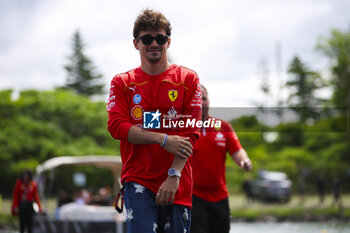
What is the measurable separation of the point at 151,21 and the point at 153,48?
0.55 ft

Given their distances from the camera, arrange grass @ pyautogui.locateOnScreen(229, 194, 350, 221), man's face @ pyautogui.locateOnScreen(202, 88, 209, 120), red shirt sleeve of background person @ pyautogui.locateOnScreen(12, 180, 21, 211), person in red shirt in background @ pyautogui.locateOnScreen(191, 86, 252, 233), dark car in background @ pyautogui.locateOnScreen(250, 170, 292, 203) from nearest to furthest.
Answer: man's face @ pyautogui.locateOnScreen(202, 88, 209, 120) → person in red shirt in background @ pyautogui.locateOnScreen(191, 86, 252, 233) → red shirt sleeve of background person @ pyautogui.locateOnScreen(12, 180, 21, 211) → grass @ pyautogui.locateOnScreen(229, 194, 350, 221) → dark car in background @ pyautogui.locateOnScreen(250, 170, 292, 203)

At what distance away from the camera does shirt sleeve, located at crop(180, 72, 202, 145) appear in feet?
11.7

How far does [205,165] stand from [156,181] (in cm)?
230

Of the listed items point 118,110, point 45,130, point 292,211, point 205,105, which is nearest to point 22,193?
point 205,105

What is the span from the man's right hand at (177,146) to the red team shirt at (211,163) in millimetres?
2337

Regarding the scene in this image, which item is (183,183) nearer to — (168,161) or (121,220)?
(168,161)

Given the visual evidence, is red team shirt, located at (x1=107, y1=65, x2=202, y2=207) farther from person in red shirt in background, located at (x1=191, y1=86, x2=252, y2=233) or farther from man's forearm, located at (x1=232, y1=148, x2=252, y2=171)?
man's forearm, located at (x1=232, y1=148, x2=252, y2=171)

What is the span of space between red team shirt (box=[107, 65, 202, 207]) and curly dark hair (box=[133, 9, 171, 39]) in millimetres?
279

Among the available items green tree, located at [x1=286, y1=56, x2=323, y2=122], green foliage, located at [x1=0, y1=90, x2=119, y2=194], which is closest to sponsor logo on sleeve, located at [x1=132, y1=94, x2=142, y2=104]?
green foliage, located at [x1=0, y1=90, x2=119, y2=194]

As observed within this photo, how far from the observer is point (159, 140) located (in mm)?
3432

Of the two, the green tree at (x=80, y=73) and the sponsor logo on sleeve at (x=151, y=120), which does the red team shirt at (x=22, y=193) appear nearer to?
the sponsor logo on sleeve at (x=151, y=120)

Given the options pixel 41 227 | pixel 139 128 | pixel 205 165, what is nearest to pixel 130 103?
pixel 139 128

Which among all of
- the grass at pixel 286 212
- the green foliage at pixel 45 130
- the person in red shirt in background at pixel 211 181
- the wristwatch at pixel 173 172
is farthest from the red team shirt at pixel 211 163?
the green foliage at pixel 45 130

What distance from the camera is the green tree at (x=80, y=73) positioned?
75.4m
